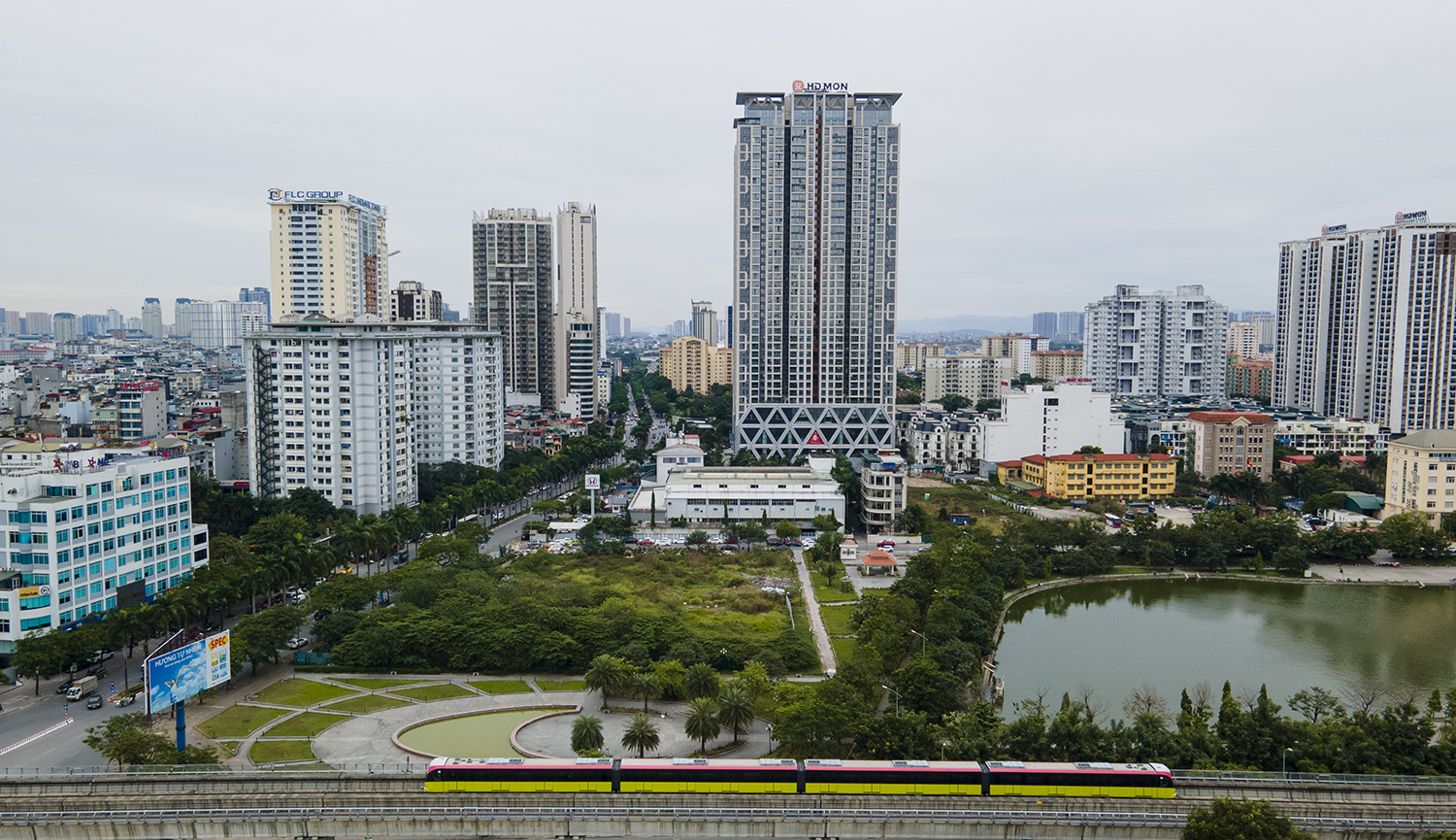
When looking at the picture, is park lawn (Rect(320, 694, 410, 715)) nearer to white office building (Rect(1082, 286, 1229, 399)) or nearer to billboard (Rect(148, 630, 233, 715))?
billboard (Rect(148, 630, 233, 715))

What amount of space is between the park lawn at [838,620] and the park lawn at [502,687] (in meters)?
6.84

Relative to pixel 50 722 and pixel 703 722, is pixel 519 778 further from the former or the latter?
pixel 50 722

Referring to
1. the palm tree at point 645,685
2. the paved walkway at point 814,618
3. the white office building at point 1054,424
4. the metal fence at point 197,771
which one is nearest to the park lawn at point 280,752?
the metal fence at point 197,771

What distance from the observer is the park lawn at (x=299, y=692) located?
57.3ft

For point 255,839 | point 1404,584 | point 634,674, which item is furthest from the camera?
point 1404,584

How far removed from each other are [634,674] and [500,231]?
45.2 m

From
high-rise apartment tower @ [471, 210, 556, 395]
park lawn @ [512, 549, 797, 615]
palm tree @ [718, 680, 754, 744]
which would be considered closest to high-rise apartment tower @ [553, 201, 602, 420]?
high-rise apartment tower @ [471, 210, 556, 395]

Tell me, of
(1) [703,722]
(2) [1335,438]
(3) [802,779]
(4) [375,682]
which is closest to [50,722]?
(4) [375,682]

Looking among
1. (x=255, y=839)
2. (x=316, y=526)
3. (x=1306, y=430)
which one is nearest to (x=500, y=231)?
(x=316, y=526)

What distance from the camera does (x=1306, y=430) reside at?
153 ft

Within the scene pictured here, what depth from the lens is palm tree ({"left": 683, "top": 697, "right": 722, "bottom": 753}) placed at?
48.4 feet

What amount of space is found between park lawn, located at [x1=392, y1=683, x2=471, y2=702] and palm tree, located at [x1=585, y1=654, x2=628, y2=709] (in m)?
2.59

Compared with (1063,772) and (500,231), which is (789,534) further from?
(500,231)

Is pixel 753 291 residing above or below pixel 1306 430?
above
